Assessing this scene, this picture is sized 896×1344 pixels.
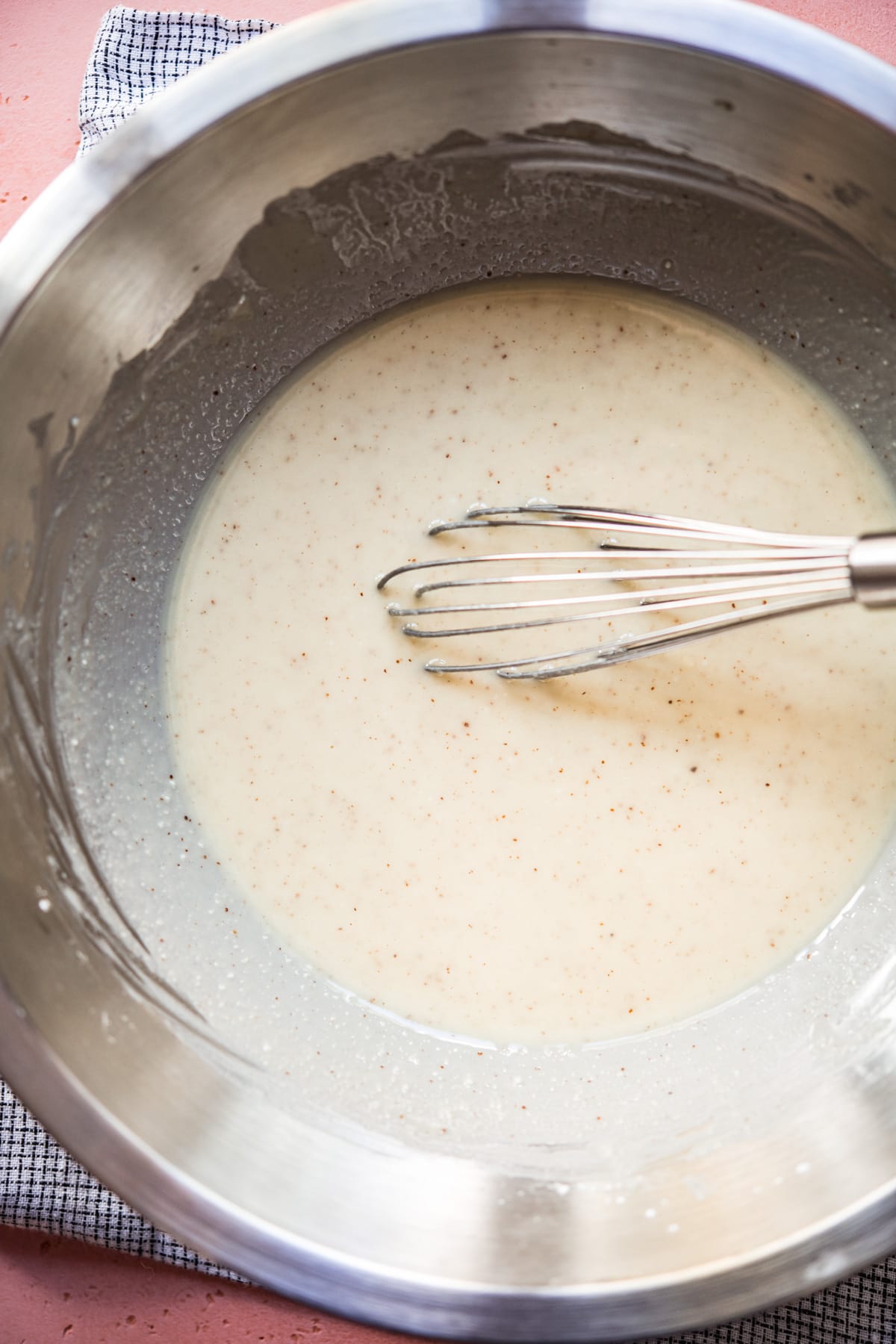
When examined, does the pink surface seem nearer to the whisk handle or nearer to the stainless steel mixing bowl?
the stainless steel mixing bowl

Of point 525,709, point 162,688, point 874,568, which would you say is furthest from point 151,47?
point 874,568

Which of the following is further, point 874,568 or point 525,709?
point 525,709

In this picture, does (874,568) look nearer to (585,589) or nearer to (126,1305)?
(585,589)

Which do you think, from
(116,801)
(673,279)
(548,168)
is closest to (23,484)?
(116,801)

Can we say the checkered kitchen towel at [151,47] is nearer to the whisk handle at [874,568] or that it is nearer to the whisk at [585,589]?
the whisk at [585,589]

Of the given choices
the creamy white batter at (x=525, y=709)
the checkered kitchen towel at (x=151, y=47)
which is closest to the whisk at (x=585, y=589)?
the creamy white batter at (x=525, y=709)
